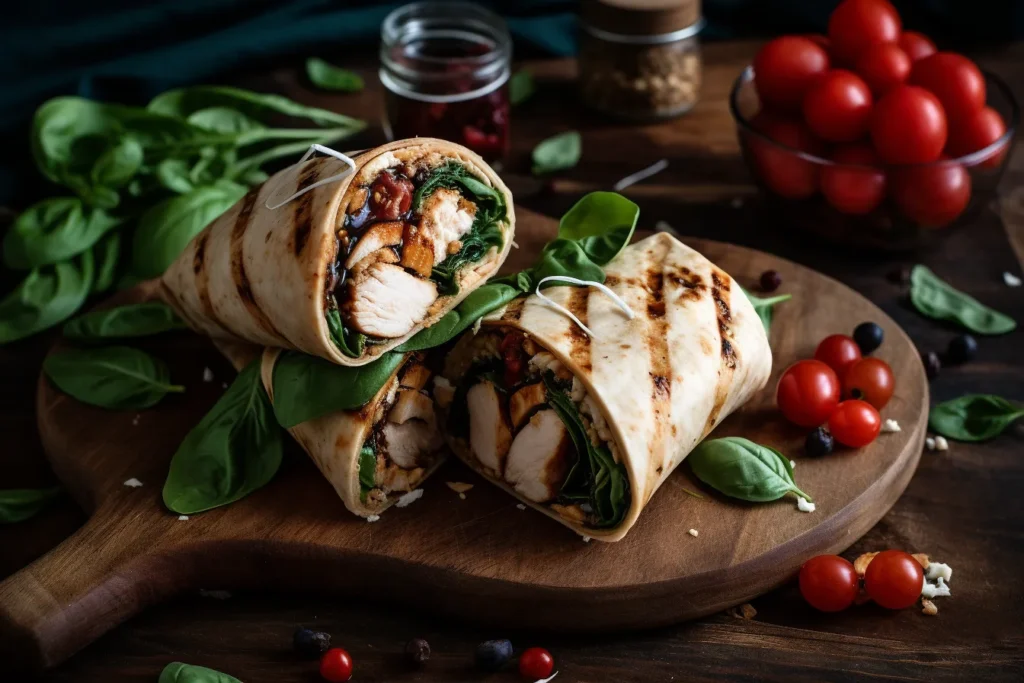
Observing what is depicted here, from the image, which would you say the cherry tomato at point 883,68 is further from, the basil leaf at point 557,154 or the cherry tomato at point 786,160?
the basil leaf at point 557,154

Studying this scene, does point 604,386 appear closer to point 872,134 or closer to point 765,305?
point 765,305

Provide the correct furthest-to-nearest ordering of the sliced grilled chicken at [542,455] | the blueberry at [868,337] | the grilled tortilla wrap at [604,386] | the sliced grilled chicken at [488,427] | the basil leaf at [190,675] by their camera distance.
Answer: the blueberry at [868,337]
the sliced grilled chicken at [488,427]
the sliced grilled chicken at [542,455]
the grilled tortilla wrap at [604,386]
the basil leaf at [190,675]

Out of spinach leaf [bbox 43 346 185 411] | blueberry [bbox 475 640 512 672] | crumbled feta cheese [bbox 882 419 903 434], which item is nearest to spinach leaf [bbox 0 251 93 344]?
spinach leaf [bbox 43 346 185 411]

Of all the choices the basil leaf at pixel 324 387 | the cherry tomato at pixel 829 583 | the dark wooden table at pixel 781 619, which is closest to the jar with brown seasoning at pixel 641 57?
the dark wooden table at pixel 781 619

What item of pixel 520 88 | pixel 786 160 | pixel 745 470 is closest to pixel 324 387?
pixel 745 470

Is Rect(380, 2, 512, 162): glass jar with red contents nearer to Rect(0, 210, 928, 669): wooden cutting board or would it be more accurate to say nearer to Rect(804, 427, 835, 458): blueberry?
Rect(0, 210, 928, 669): wooden cutting board
